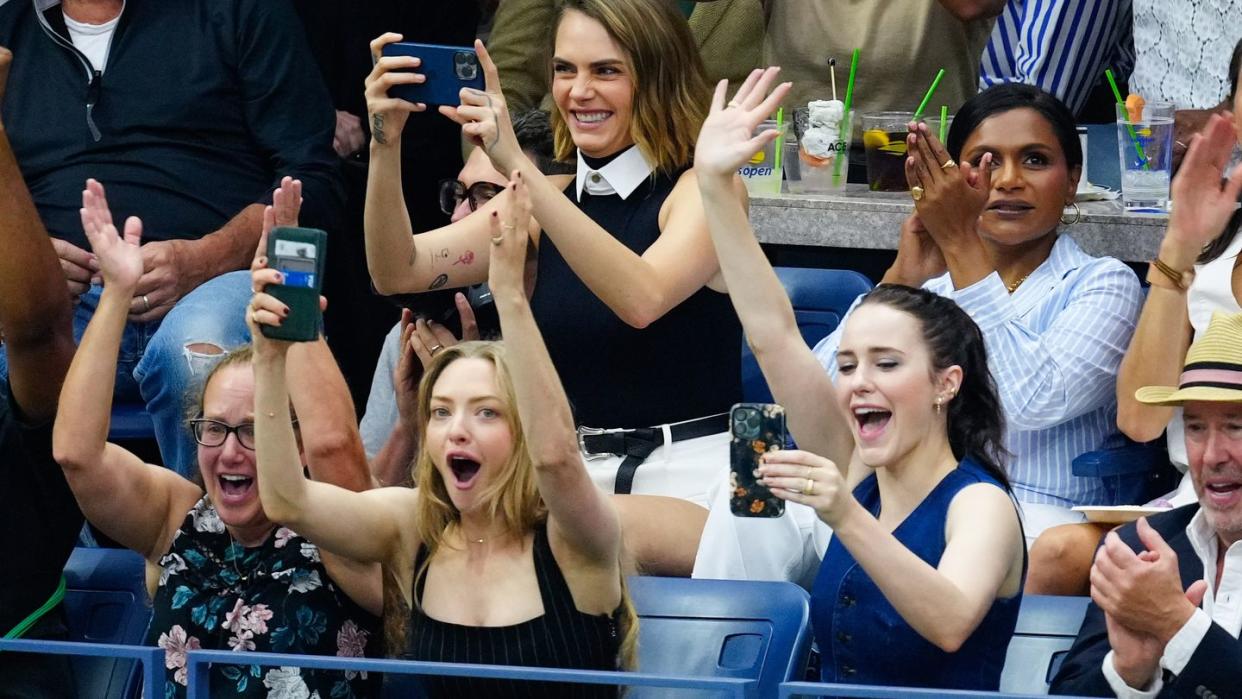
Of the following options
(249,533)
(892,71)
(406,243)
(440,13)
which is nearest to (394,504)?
(249,533)

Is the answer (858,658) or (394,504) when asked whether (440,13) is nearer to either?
(394,504)

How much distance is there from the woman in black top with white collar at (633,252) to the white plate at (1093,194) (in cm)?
105

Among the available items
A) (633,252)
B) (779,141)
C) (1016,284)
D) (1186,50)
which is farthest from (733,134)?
(1186,50)

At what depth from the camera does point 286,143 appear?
4797 mm

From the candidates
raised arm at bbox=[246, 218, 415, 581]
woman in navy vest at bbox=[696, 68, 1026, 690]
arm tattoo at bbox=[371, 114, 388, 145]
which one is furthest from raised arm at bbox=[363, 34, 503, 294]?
woman in navy vest at bbox=[696, 68, 1026, 690]

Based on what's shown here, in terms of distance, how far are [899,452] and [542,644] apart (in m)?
0.66

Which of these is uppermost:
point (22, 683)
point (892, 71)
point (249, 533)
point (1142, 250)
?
point (892, 71)

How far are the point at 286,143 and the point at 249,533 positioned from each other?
169 cm

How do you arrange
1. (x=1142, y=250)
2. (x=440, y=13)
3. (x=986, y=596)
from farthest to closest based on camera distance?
(x=440, y=13), (x=1142, y=250), (x=986, y=596)

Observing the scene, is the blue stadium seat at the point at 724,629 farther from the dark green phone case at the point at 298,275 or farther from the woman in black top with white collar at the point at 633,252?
the dark green phone case at the point at 298,275

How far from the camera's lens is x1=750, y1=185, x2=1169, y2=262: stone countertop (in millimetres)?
4246

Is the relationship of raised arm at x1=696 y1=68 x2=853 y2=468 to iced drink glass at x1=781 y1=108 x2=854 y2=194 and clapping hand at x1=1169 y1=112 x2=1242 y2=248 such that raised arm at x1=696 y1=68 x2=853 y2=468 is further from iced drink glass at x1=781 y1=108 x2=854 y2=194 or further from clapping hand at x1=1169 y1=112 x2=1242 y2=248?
iced drink glass at x1=781 y1=108 x2=854 y2=194

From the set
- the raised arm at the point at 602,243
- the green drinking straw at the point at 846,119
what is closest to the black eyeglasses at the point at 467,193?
the raised arm at the point at 602,243

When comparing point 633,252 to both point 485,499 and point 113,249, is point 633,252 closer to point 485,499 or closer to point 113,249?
point 485,499
